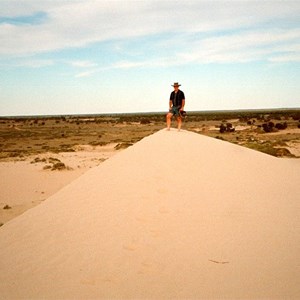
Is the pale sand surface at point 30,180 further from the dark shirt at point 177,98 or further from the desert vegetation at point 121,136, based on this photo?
the dark shirt at point 177,98

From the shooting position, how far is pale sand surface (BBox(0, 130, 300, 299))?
11.0 ft

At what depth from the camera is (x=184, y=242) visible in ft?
13.2

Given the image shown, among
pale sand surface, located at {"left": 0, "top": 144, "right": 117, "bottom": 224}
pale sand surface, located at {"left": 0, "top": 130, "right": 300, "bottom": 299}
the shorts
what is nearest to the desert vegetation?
pale sand surface, located at {"left": 0, "top": 144, "right": 117, "bottom": 224}

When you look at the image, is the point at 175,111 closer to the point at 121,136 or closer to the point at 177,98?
the point at 177,98

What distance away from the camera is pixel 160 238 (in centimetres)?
409

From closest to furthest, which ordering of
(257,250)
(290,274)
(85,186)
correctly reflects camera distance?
1. (290,274)
2. (257,250)
3. (85,186)

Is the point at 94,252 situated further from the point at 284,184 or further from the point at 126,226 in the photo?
the point at 284,184

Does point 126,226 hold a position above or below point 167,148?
below

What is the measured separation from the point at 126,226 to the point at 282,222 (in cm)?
243

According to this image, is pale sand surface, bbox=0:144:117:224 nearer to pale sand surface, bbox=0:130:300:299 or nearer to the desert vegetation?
the desert vegetation

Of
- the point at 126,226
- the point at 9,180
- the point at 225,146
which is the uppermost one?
the point at 225,146

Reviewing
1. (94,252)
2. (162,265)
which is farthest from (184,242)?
(94,252)

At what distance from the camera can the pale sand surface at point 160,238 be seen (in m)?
3.35

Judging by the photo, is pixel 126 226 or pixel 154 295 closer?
pixel 154 295
